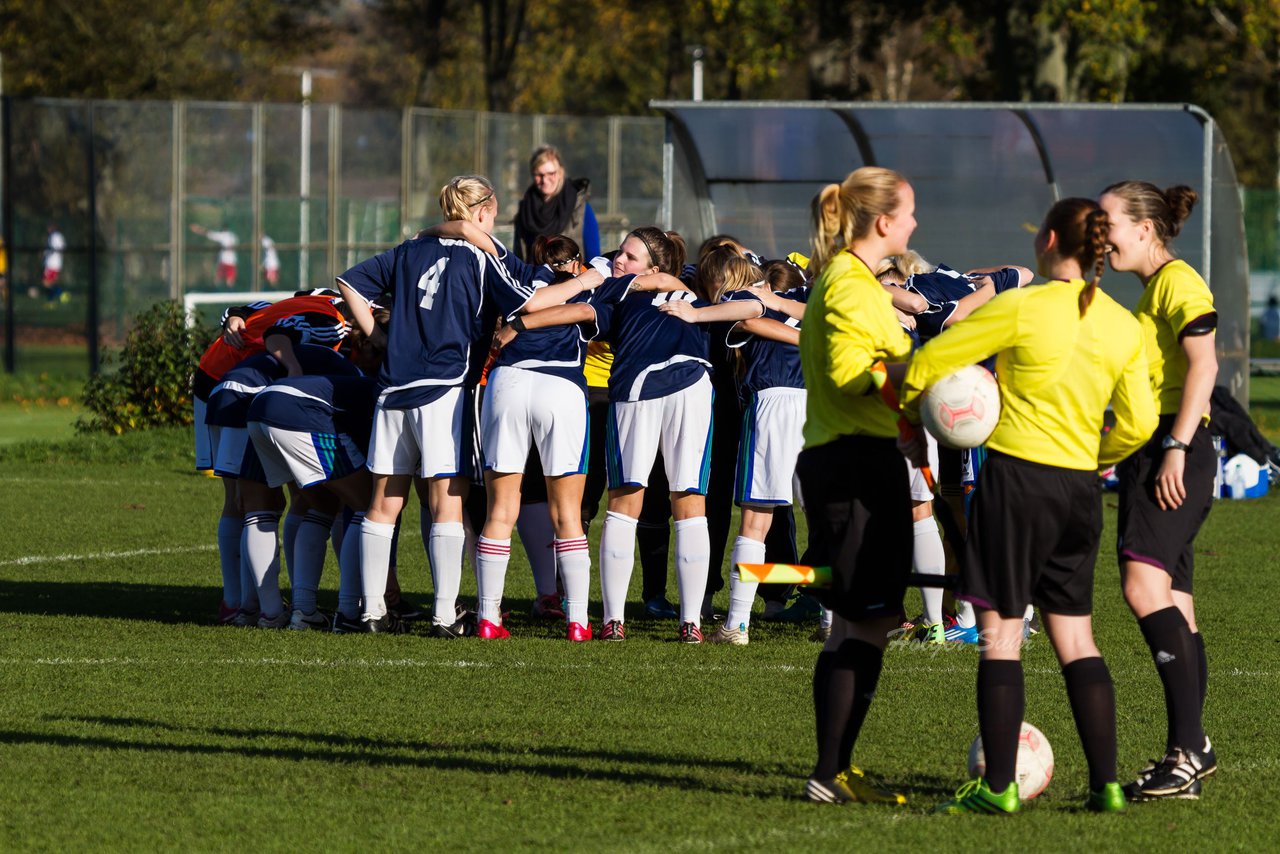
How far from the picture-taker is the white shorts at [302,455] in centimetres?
879

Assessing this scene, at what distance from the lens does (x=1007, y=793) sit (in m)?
5.47

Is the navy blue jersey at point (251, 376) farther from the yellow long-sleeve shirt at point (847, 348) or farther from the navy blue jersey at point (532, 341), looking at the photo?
the yellow long-sleeve shirt at point (847, 348)

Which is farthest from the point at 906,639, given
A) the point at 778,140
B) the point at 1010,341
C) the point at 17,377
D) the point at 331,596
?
the point at 17,377

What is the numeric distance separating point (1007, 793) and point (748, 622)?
Answer: 3631 millimetres

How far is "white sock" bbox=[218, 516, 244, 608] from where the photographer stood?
9.40 meters

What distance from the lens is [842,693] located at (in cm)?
554

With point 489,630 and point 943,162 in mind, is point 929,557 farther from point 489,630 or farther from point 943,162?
point 943,162

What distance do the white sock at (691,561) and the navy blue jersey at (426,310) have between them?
126 cm

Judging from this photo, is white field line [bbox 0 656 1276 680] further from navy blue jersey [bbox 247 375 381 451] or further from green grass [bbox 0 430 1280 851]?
navy blue jersey [bbox 247 375 381 451]

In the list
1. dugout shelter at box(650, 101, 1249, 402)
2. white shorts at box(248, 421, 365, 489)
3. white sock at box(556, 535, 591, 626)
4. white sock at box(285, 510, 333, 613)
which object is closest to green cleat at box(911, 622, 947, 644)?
white sock at box(556, 535, 591, 626)

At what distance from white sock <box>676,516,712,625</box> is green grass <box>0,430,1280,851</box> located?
212 millimetres

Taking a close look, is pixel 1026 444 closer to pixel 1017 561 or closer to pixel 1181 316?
pixel 1017 561

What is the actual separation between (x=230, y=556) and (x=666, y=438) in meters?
2.26

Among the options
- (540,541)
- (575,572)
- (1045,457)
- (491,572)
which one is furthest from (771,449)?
(1045,457)
